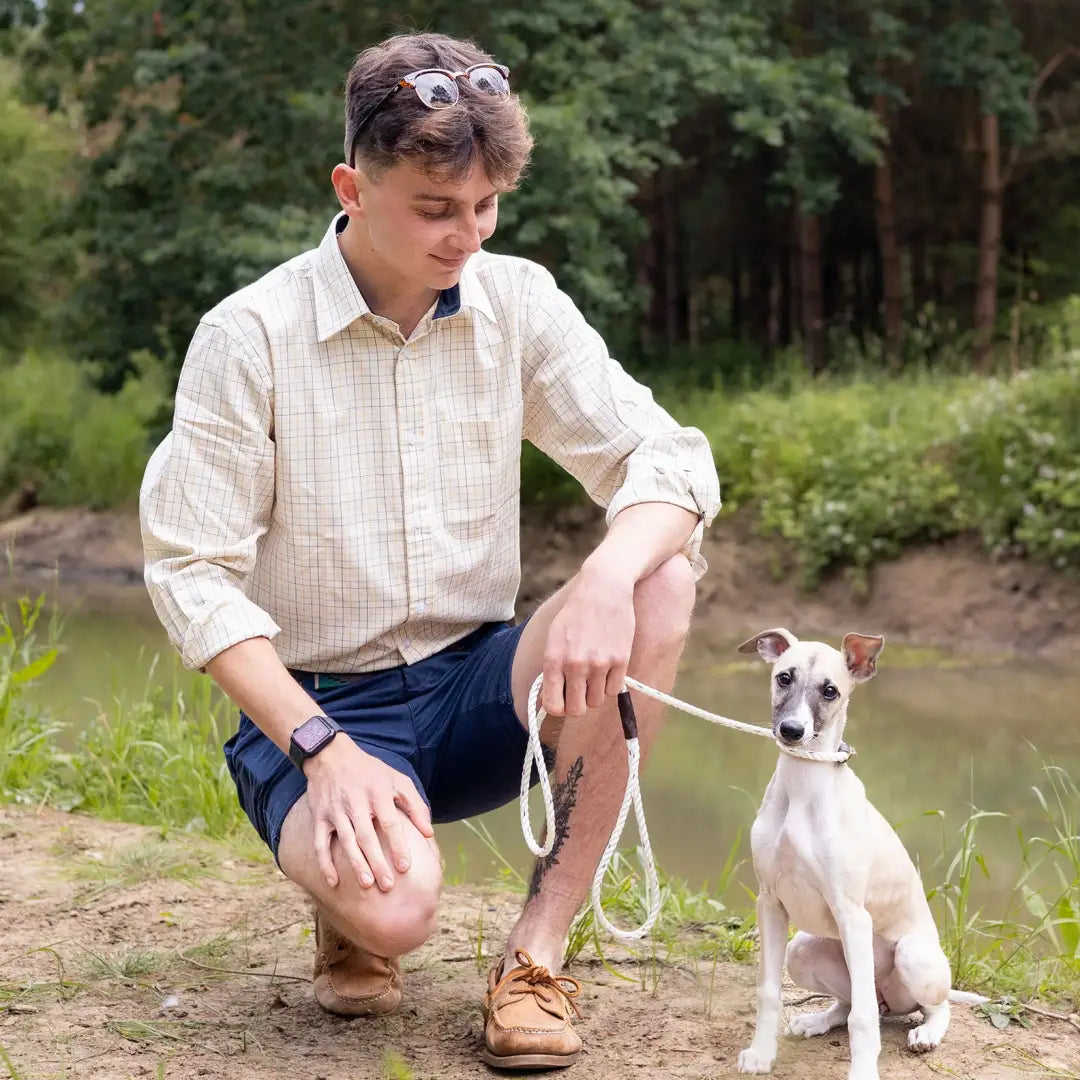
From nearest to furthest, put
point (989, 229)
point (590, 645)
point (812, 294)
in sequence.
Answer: point (590, 645), point (989, 229), point (812, 294)

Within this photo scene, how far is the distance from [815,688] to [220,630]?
0.95 m

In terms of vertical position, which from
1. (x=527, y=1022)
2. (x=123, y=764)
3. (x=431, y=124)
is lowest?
(x=123, y=764)

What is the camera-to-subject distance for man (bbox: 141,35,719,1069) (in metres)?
2.40

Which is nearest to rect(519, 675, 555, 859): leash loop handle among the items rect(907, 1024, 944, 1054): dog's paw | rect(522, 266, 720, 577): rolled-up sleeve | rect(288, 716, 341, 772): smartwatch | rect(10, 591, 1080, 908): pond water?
rect(288, 716, 341, 772): smartwatch

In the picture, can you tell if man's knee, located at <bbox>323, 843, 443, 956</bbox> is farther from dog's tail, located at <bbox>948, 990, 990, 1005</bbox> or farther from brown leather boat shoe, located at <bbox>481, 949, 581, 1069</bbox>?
dog's tail, located at <bbox>948, 990, 990, 1005</bbox>

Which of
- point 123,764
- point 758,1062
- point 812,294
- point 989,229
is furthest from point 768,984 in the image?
point 812,294

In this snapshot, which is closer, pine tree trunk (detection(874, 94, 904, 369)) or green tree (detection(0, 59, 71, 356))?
pine tree trunk (detection(874, 94, 904, 369))

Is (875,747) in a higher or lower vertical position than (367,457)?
lower

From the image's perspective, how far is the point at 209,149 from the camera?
12359 millimetres

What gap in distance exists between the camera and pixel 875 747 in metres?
6.61

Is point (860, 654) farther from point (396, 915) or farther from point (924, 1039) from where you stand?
point (396, 915)

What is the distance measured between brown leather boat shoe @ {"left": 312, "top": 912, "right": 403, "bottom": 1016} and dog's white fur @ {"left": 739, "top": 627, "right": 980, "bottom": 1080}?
690mm

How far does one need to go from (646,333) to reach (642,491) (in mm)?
14862

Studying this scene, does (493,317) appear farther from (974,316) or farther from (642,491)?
(974,316)
